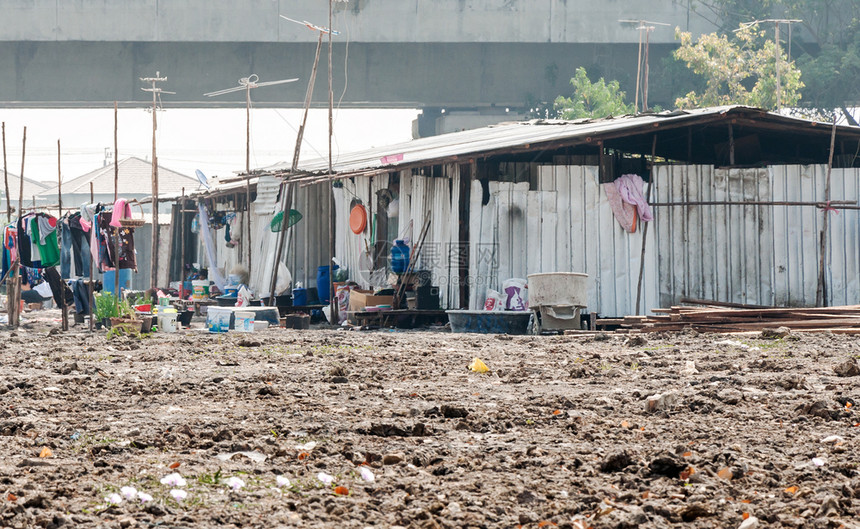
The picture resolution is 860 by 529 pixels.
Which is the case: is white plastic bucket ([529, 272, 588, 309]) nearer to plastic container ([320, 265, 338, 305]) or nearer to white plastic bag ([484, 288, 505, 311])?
white plastic bag ([484, 288, 505, 311])

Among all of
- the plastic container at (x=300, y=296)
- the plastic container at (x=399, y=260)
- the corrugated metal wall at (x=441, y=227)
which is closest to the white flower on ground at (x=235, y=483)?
the corrugated metal wall at (x=441, y=227)

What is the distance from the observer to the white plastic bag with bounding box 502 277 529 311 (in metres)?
14.5

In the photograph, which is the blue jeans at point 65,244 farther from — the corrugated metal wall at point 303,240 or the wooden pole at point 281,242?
the corrugated metal wall at point 303,240

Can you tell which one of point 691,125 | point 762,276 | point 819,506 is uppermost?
point 691,125

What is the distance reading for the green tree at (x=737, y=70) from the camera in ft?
94.1

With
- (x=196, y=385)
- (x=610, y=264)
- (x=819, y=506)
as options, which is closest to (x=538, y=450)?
(x=819, y=506)

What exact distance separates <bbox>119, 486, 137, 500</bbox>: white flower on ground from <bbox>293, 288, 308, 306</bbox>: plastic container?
1352 centimetres

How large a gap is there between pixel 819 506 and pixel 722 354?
19.7 ft

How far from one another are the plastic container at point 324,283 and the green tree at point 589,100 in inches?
542

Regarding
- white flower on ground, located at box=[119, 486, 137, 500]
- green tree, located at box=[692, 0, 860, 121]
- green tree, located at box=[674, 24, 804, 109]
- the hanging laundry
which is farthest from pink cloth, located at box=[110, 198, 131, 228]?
green tree, located at box=[692, 0, 860, 121]

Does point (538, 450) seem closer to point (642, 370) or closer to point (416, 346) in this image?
point (642, 370)

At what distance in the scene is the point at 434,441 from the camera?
574 cm

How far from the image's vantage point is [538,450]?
5.35 m

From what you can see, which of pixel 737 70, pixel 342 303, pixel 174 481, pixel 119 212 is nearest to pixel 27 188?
pixel 737 70
